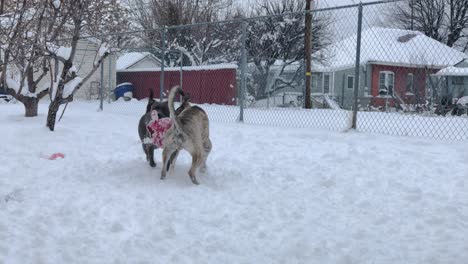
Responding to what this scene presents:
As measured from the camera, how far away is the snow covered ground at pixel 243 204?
310cm

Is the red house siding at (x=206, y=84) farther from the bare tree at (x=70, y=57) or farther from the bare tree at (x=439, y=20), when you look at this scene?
the bare tree at (x=439, y=20)

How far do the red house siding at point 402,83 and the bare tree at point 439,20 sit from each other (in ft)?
31.0

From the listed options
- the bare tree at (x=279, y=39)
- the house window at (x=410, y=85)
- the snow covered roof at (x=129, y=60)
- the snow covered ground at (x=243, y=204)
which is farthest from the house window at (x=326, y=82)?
the snow covered ground at (x=243, y=204)

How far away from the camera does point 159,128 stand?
4.89 meters

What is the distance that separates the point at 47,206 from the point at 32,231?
0.59 meters

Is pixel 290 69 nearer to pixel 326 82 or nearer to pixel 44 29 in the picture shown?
pixel 326 82

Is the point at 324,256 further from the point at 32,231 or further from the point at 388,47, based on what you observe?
the point at 388,47

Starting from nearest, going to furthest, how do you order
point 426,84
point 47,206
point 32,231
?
point 32,231
point 47,206
point 426,84

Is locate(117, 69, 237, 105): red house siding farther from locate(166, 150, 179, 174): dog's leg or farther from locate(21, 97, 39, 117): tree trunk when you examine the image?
locate(166, 150, 179, 174): dog's leg

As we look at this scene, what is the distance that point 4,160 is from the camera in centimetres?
549

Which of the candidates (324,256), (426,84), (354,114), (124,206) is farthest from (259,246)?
(426,84)

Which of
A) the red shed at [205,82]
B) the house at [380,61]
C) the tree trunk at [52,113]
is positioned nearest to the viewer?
the tree trunk at [52,113]

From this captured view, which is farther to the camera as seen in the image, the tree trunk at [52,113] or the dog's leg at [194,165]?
the tree trunk at [52,113]

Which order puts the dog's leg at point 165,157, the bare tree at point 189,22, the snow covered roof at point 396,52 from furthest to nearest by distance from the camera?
the bare tree at point 189,22 → the snow covered roof at point 396,52 → the dog's leg at point 165,157
